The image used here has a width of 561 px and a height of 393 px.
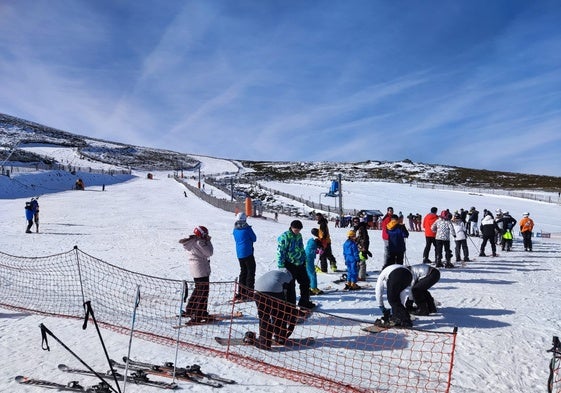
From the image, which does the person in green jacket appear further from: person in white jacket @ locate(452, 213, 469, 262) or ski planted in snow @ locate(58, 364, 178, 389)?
person in white jacket @ locate(452, 213, 469, 262)

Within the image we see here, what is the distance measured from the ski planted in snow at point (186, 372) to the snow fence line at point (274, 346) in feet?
1.17

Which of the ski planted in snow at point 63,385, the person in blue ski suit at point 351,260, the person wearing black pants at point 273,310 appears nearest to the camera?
the ski planted in snow at point 63,385

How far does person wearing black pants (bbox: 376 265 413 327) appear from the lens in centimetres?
695

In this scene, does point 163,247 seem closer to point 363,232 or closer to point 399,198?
point 363,232

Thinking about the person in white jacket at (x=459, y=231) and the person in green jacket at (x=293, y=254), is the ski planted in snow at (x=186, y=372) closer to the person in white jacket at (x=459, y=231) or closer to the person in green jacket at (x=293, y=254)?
the person in green jacket at (x=293, y=254)

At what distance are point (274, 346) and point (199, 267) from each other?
1.91 meters

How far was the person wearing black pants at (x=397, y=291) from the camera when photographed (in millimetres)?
6949

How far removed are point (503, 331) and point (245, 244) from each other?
4.65 metres

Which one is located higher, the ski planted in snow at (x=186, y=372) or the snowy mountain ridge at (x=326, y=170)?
the snowy mountain ridge at (x=326, y=170)

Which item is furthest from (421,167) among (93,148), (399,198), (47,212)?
(47,212)

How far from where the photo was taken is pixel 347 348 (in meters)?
6.36

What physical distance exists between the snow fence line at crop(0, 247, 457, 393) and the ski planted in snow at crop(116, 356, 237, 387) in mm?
356

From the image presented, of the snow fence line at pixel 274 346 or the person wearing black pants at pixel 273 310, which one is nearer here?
the snow fence line at pixel 274 346

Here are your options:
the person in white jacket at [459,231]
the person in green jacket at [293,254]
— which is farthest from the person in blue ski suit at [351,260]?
the person in white jacket at [459,231]
